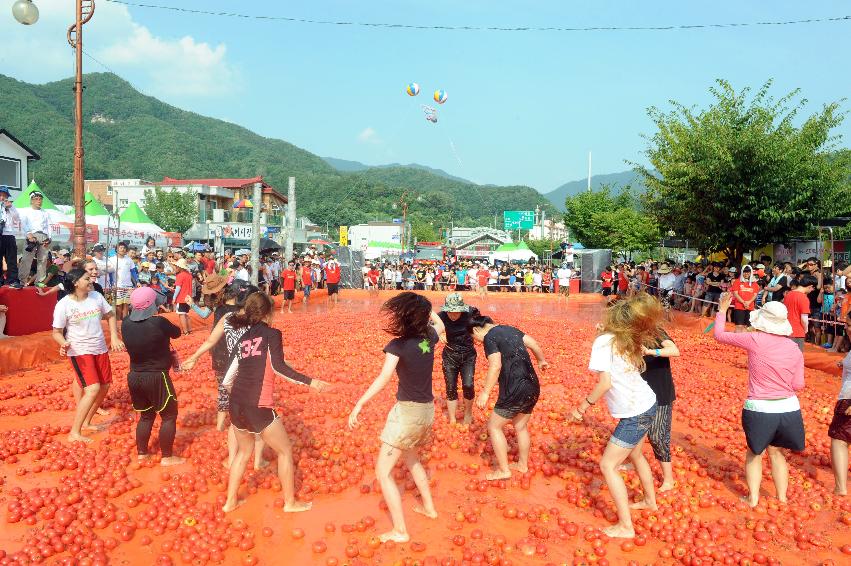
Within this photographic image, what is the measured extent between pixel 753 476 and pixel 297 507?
4214 millimetres

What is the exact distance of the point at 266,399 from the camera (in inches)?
196

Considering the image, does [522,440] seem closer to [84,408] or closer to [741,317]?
[84,408]

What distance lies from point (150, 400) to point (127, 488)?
0.86 meters

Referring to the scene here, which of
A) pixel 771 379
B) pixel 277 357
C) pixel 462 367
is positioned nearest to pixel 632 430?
pixel 771 379

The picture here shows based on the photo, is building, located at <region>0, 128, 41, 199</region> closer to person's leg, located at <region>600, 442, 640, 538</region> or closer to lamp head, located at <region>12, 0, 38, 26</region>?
lamp head, located at <region>12, 0, 38, 26</region>

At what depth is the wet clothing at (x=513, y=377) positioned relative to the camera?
576cm

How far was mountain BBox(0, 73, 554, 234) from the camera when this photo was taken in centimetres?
10050

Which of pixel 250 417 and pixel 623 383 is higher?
pixel 623 383

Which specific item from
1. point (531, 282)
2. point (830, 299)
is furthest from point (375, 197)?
point (830, 299)

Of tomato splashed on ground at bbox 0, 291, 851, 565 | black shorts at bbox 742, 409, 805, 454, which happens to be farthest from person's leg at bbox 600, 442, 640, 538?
black shorts at bbox 742, 409, 805, 454

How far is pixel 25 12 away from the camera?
11719 mm

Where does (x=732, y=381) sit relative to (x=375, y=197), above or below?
below

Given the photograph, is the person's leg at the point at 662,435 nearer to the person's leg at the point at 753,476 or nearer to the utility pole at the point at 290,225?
the person's leg at the point at 753,476

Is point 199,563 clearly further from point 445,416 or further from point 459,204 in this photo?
point 459,204
